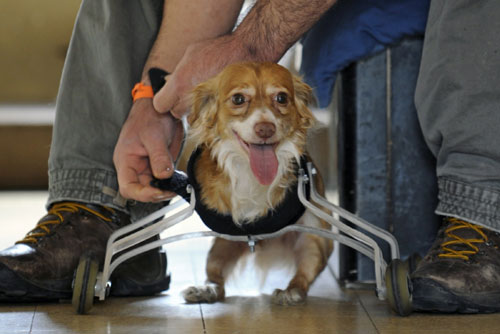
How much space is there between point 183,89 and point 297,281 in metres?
0.51

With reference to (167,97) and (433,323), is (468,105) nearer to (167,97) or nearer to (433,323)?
(433,323)

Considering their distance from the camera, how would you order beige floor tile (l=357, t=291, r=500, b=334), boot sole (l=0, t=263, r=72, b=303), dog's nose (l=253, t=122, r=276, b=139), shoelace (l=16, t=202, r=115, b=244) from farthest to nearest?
shoelace (l=16, t=202, r=115, b=244)
boot sole (l=0, t=263, r=72, b=303)
dog's nose (l=253, t=122, r=276, b=139)
beige floor tile (l=357, t=291, r=500, b=334)

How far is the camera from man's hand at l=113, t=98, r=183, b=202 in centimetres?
167

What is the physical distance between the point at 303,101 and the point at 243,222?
0.97 feet

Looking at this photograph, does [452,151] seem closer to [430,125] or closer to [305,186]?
[430,125]

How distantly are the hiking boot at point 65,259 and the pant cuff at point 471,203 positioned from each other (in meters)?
0.69

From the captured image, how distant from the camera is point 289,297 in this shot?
171 centimetres

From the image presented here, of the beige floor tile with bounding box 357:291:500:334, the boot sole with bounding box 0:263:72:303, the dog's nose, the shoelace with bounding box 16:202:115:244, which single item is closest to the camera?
the beige floor tile with bounding box 357:291:500:334

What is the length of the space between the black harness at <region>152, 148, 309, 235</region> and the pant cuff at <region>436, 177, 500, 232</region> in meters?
0.31

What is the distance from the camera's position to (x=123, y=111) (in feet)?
6.32

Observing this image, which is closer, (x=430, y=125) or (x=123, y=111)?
(x=430, y=125)

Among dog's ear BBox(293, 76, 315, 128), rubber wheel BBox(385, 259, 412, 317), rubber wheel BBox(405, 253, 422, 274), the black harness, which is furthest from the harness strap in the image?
rubber wheel BBox(405, 253, 422, 274)

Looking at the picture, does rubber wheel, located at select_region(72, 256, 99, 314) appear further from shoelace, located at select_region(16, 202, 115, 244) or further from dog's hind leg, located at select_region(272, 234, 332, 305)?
dog's hind leg, located at select_region(272, 234, 332, 305)

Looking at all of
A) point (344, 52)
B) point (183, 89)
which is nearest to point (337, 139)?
point (344, 52)
